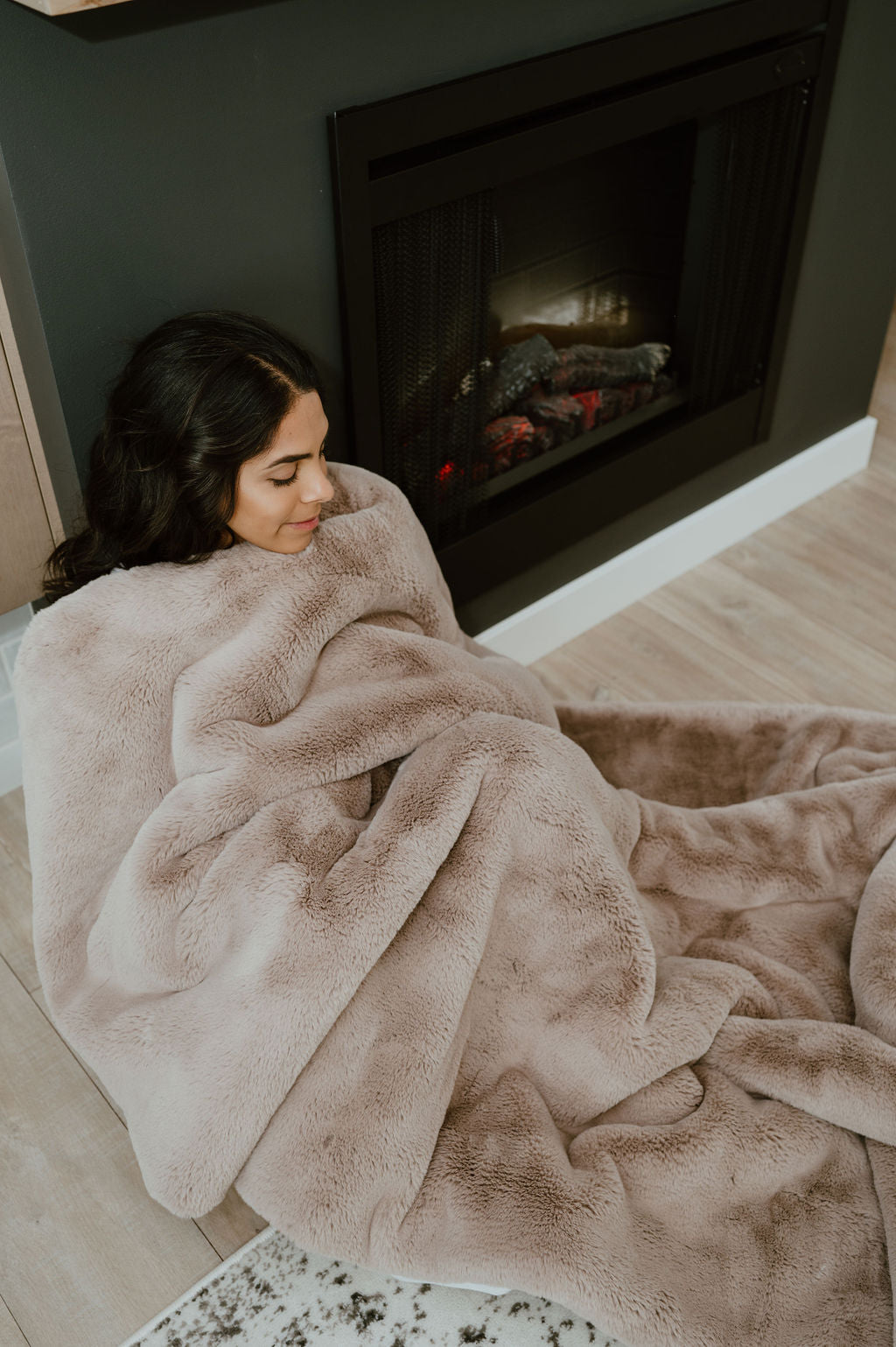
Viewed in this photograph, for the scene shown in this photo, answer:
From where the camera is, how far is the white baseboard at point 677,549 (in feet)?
6.34

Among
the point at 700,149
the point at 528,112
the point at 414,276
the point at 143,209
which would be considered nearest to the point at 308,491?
the point at 143,209

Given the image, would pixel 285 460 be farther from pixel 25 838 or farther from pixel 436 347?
pixel 25 838

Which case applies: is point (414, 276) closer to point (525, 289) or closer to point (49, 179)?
point (525, 289)

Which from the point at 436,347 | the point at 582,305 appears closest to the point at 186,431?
the point at 436,347

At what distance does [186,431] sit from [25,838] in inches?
30.0

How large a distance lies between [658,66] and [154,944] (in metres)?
1.24

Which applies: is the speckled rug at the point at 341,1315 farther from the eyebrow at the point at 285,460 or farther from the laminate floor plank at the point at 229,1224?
the eyebrow at the point at 285,460

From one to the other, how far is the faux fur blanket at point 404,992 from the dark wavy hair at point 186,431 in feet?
0.13

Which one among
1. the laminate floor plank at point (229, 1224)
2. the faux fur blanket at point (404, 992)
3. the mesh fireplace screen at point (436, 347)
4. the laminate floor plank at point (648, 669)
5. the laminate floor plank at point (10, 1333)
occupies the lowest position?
the laminate floor plank at point (648, 669)

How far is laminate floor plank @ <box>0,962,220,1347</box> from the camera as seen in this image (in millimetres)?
1173

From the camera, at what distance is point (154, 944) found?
110 centimetres

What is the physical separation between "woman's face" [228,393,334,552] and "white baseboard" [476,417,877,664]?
2.39 feet

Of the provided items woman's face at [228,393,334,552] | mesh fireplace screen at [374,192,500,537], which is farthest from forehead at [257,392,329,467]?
mesh fireplace screen at [374,192,500,537]

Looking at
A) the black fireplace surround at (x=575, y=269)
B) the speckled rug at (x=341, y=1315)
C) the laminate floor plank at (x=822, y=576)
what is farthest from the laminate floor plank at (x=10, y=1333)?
the laminate floor plank at (x=822, y=576)
